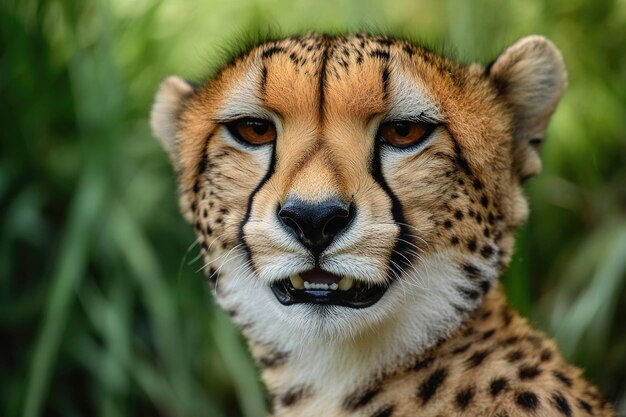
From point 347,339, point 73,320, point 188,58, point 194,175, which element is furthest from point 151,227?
point 347,339

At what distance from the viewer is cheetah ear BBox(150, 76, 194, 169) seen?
1909 millimetres

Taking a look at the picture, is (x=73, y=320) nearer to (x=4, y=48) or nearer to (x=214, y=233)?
(x=4, y=48)

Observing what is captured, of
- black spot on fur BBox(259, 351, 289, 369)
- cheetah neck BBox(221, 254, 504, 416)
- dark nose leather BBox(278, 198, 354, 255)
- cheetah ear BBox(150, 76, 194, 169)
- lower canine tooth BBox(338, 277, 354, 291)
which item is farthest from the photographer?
cheetah ear BBox(150, 76, 194, 169)

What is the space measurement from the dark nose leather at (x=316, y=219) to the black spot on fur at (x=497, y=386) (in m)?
0.35

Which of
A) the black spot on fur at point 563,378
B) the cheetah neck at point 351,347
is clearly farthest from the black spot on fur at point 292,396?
the black spot on fur at point 563,378

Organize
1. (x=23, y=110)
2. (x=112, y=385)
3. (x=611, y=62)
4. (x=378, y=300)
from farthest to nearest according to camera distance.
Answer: (x=611, y=62) < (x=23, y=110) < (x=112, y=385) < (x=378, y=300)

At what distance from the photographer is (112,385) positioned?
9.77ft

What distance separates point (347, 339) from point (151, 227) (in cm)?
184

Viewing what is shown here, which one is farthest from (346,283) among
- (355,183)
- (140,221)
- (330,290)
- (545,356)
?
(140,221)

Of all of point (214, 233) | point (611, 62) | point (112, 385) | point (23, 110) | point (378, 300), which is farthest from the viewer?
point (611, 62)

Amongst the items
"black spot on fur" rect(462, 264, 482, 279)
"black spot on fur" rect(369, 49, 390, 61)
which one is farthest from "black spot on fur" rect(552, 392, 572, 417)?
"black spot on fur" rect(369, 49, 390, 61)

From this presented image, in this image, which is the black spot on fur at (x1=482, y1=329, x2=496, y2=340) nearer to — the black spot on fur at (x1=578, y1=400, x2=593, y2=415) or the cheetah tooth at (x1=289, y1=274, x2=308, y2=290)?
the black spot on fur at (x1=578, y1=400, x2=593, y2=415)

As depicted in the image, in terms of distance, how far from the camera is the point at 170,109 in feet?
6.29

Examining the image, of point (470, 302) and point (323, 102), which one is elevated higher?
point (323, 102)
